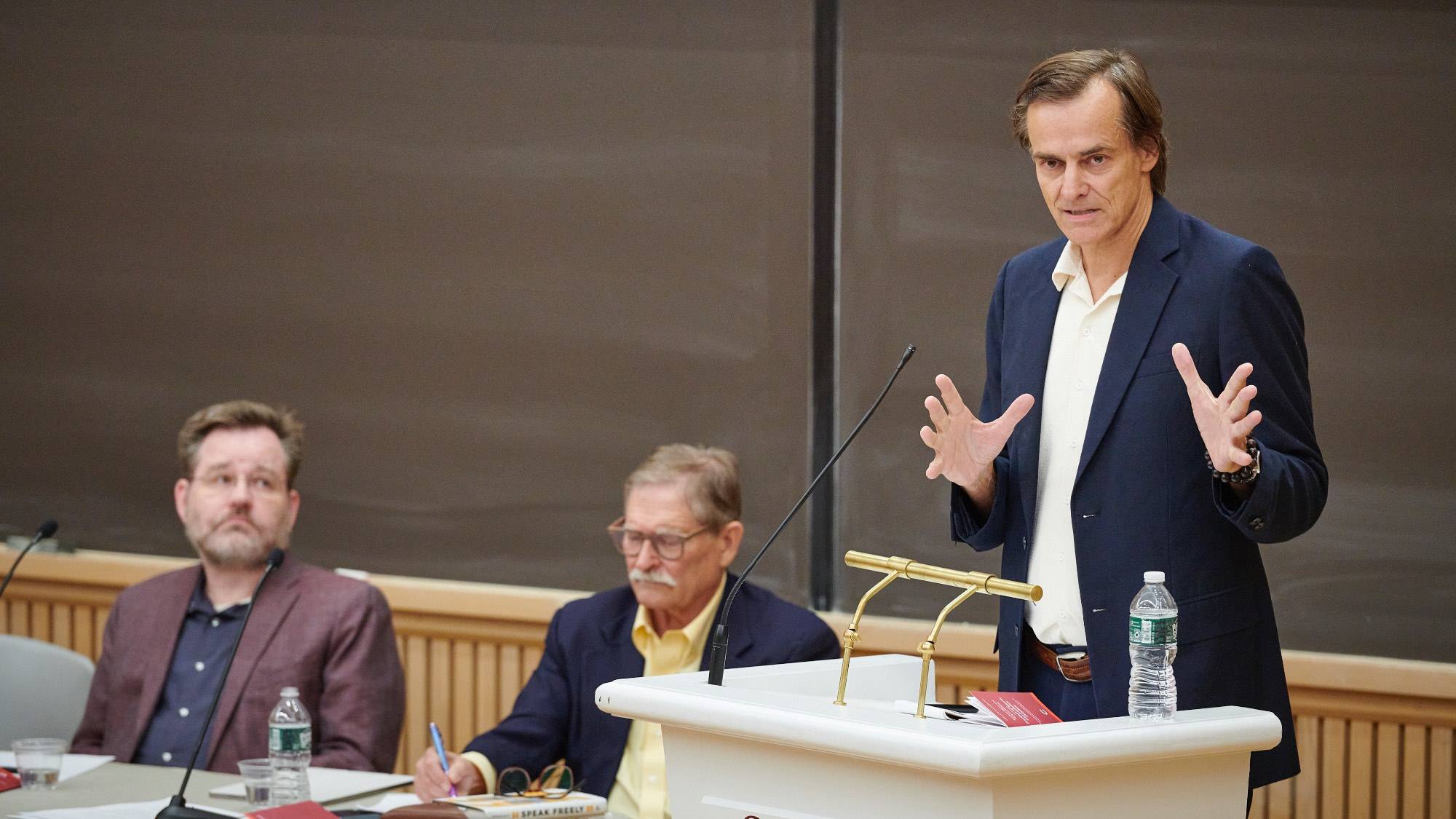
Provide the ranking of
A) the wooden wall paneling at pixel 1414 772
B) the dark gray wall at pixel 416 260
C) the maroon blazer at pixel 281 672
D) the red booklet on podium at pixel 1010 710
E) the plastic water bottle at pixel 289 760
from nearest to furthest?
the red booklet on podium at pixel 1010 710 → the plastic water bottle at pixel 289 760 → the maroon blazer at pixel 281 672 → the wooden wall paneling at pixel 1414 772 → the dark gray wall at pixel 416 260

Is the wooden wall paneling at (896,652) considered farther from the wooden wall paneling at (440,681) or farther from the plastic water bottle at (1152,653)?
the plastic water bottle at (1152,653)

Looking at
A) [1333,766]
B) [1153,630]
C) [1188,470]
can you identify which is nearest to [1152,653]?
[1153,630]

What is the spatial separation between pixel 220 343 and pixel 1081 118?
3.28m

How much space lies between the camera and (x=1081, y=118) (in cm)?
205

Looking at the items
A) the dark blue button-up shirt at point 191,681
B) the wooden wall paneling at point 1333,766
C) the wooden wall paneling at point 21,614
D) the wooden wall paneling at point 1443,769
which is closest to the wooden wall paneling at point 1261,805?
the wooden wall paneling at point 1333,766

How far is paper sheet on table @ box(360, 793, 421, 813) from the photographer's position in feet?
8.69

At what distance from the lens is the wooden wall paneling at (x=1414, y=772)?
11.3ft

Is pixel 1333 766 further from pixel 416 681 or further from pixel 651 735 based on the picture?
pixel 416 681

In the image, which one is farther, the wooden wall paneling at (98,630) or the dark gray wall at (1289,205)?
the wooden wall paneling at (98,630)

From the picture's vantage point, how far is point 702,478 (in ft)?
10.9

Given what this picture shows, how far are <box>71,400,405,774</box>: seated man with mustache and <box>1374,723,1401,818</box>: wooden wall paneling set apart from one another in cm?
210

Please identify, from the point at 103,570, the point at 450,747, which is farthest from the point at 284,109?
the point at 450,747

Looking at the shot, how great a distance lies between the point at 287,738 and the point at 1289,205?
236 centimetres

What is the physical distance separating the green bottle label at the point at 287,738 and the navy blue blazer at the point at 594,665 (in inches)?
16.0
